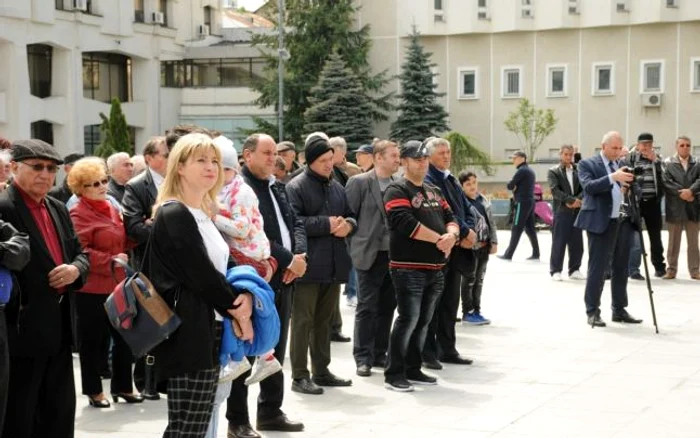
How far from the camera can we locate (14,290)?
6.53 metres

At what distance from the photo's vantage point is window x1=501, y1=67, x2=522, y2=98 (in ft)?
198

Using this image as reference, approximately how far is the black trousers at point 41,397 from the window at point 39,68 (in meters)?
48.5

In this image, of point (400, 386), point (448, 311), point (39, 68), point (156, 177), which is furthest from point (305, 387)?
point (39, 68)

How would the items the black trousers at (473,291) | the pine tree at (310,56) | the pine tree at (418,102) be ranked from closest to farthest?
1. the black trousers at (473,291)
2. the pine tree at (418,102)
3. the pine tree at (310,56)

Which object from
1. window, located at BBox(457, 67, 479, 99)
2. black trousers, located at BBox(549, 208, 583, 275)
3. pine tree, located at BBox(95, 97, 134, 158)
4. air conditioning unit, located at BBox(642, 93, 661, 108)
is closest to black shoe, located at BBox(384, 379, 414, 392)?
black trousers, located at BBox(549, 208, 583, 275)

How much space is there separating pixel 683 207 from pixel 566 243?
6.43 ft

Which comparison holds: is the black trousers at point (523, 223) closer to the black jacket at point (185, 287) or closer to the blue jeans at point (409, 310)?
the blue jeans at point (409, 310)

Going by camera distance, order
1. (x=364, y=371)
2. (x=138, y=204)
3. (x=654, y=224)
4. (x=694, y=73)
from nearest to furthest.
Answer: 1. (x=138, y=204)
2. (x=364, y=371)
3. (x=654, y=224)
4. (x=694, y=73)

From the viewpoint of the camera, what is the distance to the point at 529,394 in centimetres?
993

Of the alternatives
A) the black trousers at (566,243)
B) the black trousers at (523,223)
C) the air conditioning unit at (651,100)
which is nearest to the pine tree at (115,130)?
the air conditioning unit at (651,100)

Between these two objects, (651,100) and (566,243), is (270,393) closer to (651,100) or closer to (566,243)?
(566,243)

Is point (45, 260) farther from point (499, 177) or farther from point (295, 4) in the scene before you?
point (295, 4)

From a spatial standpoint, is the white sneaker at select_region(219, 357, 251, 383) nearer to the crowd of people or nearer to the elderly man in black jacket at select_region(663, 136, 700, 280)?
the crowd of people

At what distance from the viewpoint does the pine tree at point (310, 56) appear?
5984cm
